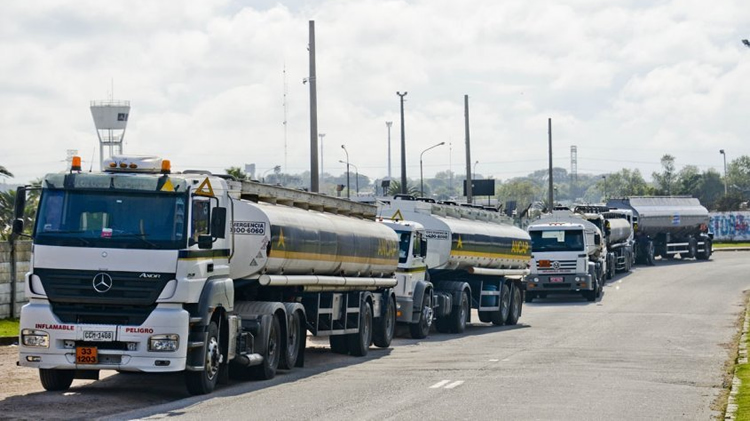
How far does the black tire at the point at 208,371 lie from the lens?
58.1 ft

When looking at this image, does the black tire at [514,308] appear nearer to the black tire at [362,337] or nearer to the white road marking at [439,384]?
the black tire at [362,337]

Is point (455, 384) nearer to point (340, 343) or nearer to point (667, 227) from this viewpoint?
point (340, 343)

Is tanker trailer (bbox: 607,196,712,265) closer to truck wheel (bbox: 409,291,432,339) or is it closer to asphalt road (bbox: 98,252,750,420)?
asphalt road (bbox: 98,252,750,420)

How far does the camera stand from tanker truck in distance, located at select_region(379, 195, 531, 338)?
100ft

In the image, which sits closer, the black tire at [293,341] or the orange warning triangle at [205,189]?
the orange warning triangle at [205,189]

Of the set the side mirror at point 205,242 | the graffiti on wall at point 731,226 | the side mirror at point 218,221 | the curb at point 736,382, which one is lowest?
the curb at point 736,382

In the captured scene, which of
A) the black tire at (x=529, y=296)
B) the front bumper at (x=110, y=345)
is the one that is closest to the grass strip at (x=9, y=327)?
the front bumper at (x=110, y=345)

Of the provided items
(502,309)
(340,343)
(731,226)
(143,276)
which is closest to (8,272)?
(340,343)

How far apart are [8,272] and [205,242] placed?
493 inches

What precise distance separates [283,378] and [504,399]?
447 cm

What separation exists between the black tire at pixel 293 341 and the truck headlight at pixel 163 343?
4.14 metres

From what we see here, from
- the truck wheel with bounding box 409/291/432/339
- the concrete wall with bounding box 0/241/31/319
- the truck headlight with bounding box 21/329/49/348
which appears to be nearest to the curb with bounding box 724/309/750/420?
the truck wheel with bounding box 409/291/432/339

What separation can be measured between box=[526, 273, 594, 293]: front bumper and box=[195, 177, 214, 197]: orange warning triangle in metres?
29.4

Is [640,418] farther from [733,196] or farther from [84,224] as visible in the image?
[733,196]
